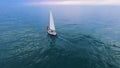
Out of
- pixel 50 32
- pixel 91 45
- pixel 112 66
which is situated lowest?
pixel 112 66

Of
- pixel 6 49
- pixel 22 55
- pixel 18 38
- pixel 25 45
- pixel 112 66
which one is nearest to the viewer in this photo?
pixel 112 66

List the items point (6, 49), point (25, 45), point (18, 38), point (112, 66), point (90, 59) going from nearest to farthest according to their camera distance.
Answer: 1. point (112, 66)
2. point (90, 59)
3. point (6, 49)
4. point (25, 45)
5. point (18, 38)

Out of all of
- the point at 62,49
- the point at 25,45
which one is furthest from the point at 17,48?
the point at 62,49

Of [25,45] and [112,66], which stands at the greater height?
[25,45]

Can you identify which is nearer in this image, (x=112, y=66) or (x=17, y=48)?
(x=112, y=66)

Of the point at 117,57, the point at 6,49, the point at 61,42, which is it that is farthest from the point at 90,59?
the point at 6,49

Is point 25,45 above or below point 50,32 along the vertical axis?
below

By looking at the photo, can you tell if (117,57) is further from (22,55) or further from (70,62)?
(22,55)

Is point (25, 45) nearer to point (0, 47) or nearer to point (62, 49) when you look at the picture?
point (0, 47)

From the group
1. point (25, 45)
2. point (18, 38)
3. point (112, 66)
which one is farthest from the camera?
point (18, 38)
